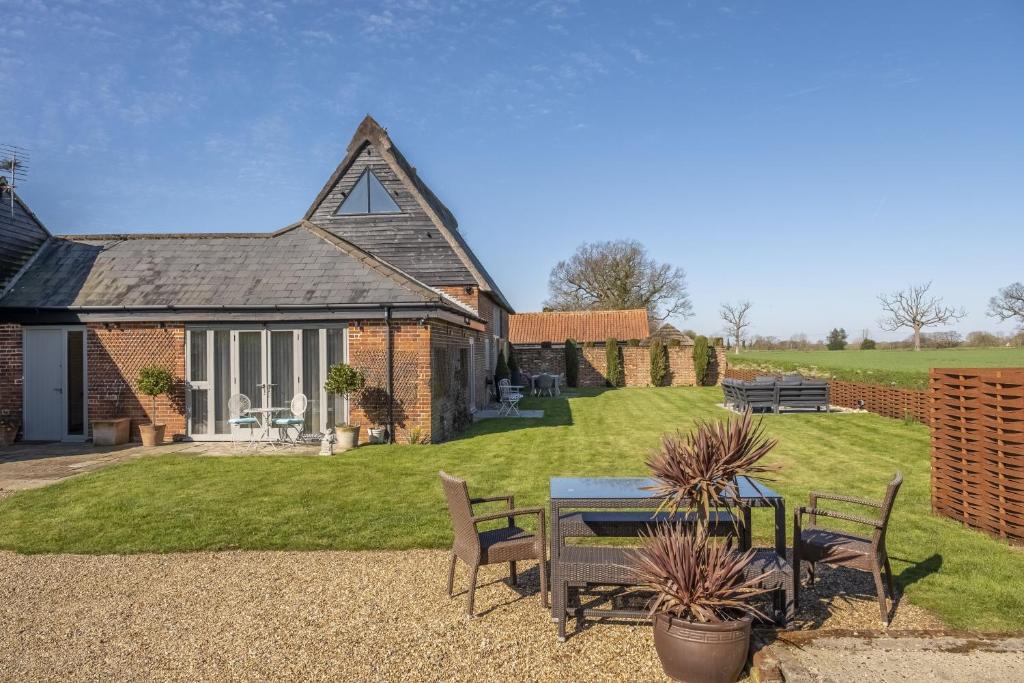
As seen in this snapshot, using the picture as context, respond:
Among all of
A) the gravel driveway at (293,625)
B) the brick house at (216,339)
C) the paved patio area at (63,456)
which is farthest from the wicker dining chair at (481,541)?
the brick house at (216,339)

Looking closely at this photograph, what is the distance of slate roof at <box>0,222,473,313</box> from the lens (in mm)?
13531

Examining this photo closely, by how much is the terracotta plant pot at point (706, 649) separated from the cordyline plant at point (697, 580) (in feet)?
0.22

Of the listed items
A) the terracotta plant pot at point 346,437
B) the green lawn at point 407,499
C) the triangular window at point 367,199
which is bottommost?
the green lawn at point 407,499

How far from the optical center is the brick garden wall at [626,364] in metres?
32.7

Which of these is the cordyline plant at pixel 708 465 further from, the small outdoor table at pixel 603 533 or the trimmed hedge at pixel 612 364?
the trimmed hedge at pixel 612 364

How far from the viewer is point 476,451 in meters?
12.5

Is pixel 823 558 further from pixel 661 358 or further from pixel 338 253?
pixel 661 358

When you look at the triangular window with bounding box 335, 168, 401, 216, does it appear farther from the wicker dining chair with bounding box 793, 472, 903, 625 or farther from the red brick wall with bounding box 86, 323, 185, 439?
the wicker dining chair with bounding box 793, 472, 903, 625

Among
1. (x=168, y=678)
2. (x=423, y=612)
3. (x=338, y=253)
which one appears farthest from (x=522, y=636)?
(x=338, y=253)

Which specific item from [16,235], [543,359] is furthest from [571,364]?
[16,235]

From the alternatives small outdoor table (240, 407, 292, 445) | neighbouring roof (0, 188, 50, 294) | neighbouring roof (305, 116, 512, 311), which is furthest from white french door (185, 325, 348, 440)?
neighbouring roof (305, 116, 512, 311)

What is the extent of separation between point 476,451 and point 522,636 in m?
8.02

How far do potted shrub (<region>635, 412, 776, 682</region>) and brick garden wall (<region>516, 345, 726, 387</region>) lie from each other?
29136 millimetres

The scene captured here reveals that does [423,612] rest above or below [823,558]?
below
